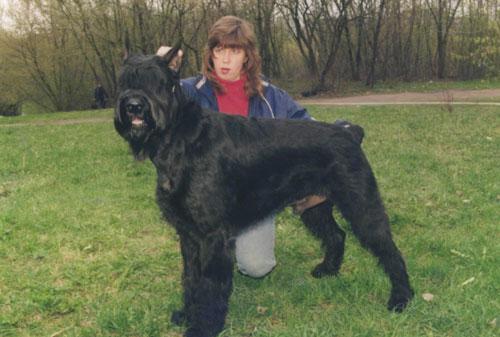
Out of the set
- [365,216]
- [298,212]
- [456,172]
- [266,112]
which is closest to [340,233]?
[298,212]

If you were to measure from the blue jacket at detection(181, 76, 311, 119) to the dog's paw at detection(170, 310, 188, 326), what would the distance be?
1.78m

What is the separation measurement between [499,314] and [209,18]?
28.6m

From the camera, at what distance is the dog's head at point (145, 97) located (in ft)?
10.4

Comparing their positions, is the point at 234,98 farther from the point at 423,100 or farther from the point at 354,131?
the point at 423,100

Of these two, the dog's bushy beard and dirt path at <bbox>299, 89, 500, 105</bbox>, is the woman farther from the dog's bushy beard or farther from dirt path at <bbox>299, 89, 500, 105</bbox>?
dirt path at <bbox>299, 89, 500, 105</bbox>

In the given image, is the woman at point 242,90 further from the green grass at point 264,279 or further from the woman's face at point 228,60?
the green grass at point 264,279

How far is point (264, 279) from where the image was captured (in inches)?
183

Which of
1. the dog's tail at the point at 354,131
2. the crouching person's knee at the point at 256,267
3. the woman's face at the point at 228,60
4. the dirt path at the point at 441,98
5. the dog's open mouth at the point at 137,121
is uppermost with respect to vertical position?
the woman's face at the point at 228,60

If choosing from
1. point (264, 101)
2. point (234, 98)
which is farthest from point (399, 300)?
point (234, 98)

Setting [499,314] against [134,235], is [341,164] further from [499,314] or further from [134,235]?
[134,235]

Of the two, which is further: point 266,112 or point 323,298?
point 266,112

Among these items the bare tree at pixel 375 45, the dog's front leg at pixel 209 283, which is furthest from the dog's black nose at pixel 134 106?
the bare tree at pixel 375 45

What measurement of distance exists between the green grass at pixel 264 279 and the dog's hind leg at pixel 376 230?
153mm

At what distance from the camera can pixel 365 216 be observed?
3902mm
